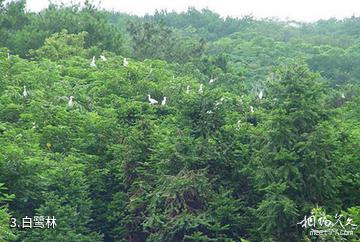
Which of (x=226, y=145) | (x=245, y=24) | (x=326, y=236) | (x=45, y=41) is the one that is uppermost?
(x=245, y=24)

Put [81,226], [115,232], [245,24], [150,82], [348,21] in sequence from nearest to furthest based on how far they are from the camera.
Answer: [81,226], [115,232], [150,82], [245,24], [348,21]

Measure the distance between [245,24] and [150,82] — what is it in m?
44.1

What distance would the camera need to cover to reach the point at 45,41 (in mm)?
31453

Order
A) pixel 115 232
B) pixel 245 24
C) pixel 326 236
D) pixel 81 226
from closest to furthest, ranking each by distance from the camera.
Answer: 1. pixel 326 236
2. pixel 81 226
3. pixel 115 232
4. pixel 245 24

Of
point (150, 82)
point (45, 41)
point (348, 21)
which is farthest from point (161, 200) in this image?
point (348, 21)

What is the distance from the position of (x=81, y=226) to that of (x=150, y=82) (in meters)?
8.48

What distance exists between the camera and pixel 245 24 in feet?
214

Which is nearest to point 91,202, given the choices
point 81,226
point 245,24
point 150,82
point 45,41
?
point 81,226

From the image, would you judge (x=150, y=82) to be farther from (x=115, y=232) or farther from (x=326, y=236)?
(x=326, y=236)

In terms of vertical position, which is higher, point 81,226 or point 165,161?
point 165,161

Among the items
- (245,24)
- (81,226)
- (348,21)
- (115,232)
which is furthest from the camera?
(348,21)

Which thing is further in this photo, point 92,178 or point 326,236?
point 92,178

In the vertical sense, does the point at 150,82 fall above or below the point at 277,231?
above

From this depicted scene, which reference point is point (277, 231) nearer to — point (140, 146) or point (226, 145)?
point (226, 145)
